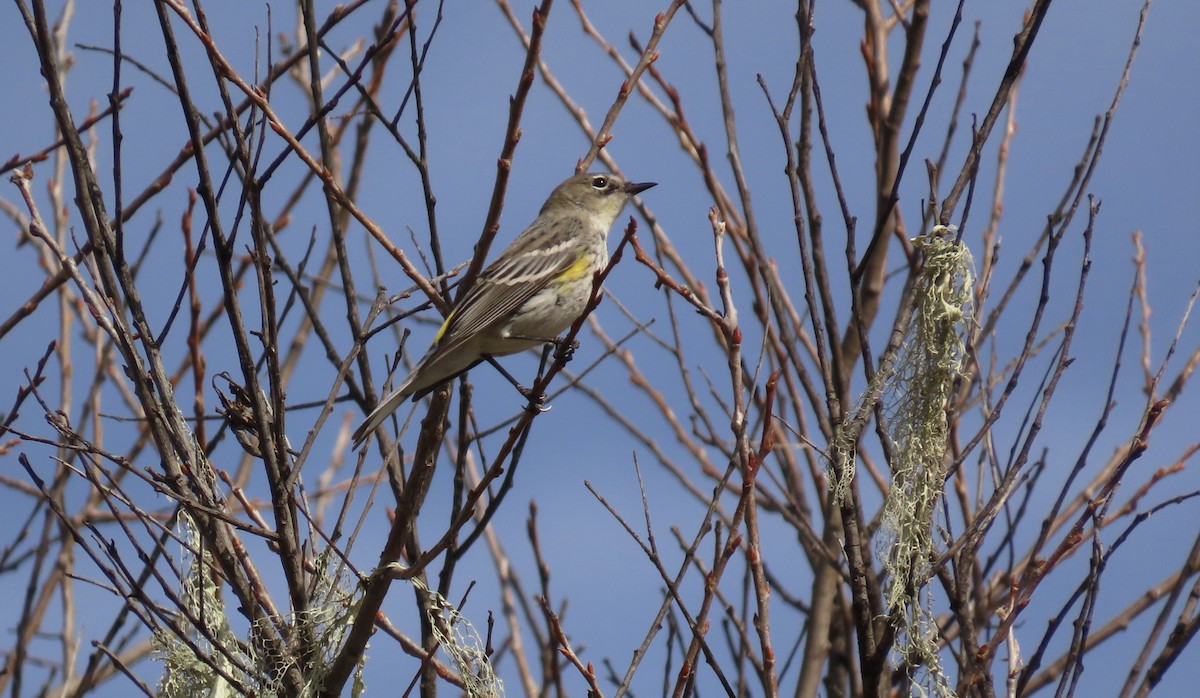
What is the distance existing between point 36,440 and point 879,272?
4.30 m

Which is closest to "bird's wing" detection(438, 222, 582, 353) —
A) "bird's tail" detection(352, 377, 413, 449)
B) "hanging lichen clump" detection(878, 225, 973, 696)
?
"bird's tail" detection(352, 377, 413, 449)

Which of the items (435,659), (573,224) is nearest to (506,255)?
(573,224)

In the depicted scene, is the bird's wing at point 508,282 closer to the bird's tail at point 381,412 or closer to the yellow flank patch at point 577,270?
the yellow flank patch at point 577,270

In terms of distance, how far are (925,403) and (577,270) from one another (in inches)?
95.7

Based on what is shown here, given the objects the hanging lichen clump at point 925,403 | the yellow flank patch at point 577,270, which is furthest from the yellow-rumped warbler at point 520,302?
the hanging lichen clump at point 925,403

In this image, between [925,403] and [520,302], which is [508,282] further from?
[925,403]

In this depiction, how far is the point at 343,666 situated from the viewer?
4.20m

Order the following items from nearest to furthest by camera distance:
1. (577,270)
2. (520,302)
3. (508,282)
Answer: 1. (520,302)
2. (508,282)
3. (577,270)

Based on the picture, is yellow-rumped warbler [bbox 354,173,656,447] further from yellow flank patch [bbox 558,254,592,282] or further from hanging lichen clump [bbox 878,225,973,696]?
hanging lichen clump [bbox 878,225,973,696]

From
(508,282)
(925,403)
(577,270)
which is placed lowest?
(925,403)

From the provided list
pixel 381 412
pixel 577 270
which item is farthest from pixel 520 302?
pixel 381 412

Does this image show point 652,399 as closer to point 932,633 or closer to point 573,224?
point 573,224

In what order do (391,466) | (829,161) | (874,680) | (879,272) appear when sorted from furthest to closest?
(879,272) < (391,466) < (829,161) < (874,680)

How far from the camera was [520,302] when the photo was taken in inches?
240
